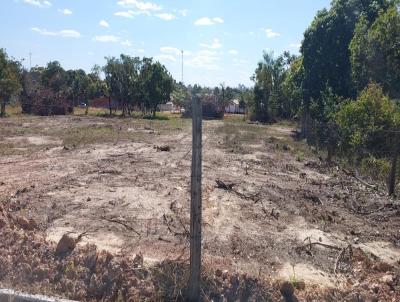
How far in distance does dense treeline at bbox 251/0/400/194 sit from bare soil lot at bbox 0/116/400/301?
1125 mm

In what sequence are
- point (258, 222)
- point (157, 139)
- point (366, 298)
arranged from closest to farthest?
point (366, 298) → point (258, 222) → point (157, 139)

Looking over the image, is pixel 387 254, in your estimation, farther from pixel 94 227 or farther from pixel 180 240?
pixel 94 227

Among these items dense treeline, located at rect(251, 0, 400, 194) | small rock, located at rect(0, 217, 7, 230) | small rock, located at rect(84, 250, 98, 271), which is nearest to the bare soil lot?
small rock, located at rect(0, 217, 7, 230)

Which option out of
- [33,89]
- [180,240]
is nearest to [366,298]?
[180,240]

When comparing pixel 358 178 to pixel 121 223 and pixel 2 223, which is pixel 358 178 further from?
pixel 2 223

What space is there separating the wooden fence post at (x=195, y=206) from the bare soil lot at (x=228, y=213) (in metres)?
0.59

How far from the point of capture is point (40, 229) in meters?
6.79

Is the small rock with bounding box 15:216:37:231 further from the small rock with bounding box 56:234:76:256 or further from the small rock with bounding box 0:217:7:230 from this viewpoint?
the small rock with bounding box 56:234:76:256

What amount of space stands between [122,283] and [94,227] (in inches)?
84.8

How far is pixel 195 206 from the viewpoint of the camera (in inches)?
184

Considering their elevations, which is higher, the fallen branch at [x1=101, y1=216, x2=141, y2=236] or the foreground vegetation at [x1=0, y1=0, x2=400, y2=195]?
the foreground vegetation at [x1=0, y1=0, x2=400, y2=195]

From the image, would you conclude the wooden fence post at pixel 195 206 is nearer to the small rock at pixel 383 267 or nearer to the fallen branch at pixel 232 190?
the small rock at pixel 383 267

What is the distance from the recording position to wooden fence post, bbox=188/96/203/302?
4.56 m

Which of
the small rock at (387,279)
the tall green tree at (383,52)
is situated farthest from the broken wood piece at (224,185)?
the tall green tree at (383,52)
